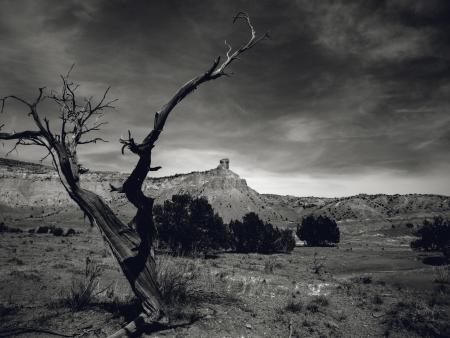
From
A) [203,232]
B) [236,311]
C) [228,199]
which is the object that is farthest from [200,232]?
[228,199]

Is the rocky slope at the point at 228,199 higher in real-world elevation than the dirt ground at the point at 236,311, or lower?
higher

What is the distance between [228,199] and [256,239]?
58.6m

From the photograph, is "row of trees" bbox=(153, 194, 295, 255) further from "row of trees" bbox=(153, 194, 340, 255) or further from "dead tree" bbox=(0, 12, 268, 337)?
"dead tree" bbox=(0, 12, 268, 337)

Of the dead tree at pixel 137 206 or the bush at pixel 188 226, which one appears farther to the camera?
the bush at pixel 188 226

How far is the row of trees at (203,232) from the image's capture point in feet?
81.9

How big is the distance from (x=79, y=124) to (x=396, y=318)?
8.86 meters

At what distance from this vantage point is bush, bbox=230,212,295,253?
108 feet

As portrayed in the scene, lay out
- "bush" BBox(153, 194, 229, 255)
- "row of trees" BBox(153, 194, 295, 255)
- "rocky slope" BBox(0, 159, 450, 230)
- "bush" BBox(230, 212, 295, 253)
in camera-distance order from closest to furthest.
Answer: "bush" BBox(153, 194, 229, 255), "row of trees" BBox(153, 194, 295, 255), "bush" BBox(230, 212, 295, 253), "rocky slope" BBox(0, 159, 450, 230)

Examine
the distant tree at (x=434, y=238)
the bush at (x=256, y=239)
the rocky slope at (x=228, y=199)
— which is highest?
the rocky slope at (x=228, y=199)

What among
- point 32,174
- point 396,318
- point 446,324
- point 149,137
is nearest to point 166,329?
point 149,137

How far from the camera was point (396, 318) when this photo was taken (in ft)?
25.3

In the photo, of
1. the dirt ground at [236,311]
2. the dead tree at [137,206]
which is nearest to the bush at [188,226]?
the dirt ground at [236,311]

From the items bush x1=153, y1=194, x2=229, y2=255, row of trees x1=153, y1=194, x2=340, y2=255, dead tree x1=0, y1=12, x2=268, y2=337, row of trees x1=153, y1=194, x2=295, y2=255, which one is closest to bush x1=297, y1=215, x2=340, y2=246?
row of trees x1=153, y1=194, x2=340, y2=255

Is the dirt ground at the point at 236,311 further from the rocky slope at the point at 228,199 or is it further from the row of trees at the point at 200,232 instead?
the rocky slope at the point at 228,199
